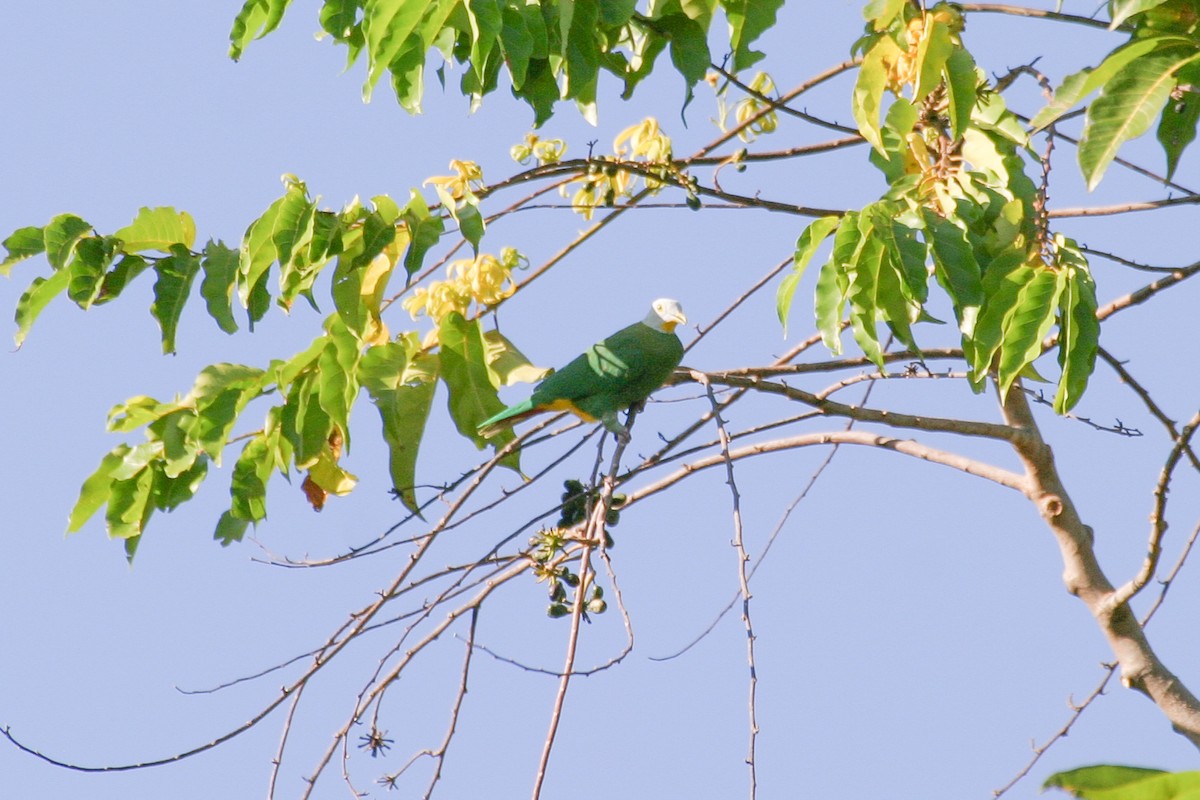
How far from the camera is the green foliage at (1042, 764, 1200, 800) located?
3.44 feet

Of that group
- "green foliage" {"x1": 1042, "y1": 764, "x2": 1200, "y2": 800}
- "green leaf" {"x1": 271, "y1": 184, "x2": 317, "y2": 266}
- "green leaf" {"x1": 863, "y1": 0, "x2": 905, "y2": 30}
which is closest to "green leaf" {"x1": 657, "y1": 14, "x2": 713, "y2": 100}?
"green leaf" {"x1": 863, "y1": 0, "x2": 905, "y2": 30}

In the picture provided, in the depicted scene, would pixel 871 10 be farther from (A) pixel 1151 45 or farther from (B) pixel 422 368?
(B) pixel 422 368

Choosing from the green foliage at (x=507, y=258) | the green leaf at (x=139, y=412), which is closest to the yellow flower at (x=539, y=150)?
the green foliage at (x=507, y=258)

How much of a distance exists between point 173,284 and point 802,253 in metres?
1.29

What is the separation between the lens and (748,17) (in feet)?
10.2

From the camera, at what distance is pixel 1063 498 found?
323 cm

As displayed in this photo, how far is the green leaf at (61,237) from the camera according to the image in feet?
9.14

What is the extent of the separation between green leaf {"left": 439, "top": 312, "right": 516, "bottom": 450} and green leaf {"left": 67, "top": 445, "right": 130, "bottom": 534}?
712 mm

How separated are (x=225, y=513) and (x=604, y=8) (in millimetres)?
1347

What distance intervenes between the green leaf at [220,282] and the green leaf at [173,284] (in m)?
0.04

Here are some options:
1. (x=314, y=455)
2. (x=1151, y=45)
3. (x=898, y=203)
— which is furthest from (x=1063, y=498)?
(x=314, y=455)

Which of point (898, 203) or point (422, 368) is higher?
point (422, 368)

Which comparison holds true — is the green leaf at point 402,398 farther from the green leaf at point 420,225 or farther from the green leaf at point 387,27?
the green leaf at point 387,27

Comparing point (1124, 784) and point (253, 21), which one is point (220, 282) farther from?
point (1124, 784)
